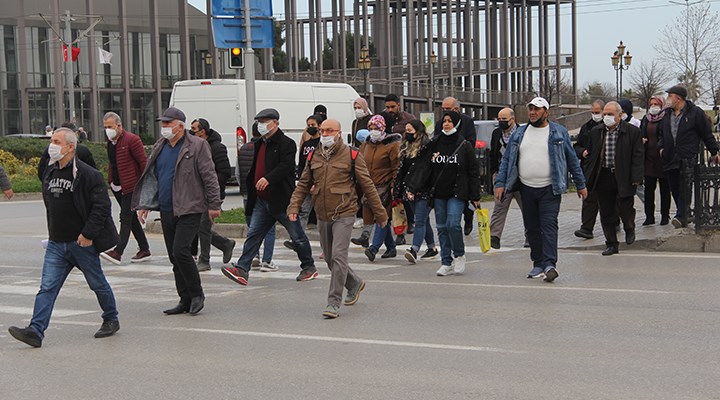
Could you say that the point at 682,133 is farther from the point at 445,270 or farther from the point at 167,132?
the point at 167,132

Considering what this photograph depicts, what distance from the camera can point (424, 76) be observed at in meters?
76.0

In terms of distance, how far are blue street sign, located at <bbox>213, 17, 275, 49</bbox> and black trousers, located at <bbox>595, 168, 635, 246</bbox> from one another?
7.94m

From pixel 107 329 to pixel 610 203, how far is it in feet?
24.0

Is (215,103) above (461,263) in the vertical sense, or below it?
above

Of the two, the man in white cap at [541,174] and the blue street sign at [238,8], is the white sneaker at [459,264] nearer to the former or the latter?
the man in white cap at [541,174]

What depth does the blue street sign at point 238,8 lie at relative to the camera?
19.5 meters

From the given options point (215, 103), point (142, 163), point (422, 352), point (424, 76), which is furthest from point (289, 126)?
point (424, 76)

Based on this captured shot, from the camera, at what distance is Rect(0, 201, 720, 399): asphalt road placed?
6.89m

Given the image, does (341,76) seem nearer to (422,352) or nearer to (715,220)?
(715,220)

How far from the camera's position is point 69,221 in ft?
28.7

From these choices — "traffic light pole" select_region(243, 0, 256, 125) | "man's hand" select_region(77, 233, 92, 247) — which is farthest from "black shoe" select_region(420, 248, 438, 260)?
Result: "man's hand" select_region(77, 233, 92, 247)

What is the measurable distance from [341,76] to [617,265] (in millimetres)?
53951

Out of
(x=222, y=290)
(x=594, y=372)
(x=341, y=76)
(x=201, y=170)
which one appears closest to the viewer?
(x=594, y=372)

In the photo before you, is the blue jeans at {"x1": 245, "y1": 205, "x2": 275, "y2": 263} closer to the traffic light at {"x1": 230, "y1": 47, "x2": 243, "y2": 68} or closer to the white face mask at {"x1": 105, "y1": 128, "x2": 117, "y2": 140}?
the white face mask at {"x1": 105, "y1": 128, "x2": 117, "y2": 140}
